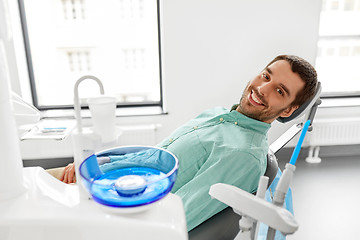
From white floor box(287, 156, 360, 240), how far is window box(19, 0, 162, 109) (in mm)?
1429

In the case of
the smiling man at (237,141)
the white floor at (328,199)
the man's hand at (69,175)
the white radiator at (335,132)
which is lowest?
the white floor at (328,199)

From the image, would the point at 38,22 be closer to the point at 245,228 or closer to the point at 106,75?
the point at 106,75

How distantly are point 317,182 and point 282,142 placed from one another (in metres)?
1.21

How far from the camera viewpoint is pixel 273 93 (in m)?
1.34

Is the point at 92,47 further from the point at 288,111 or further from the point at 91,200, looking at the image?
the point at 91,200

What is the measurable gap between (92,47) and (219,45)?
→ 1.17 m

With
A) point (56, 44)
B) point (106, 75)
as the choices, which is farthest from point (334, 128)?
point (56, 44)

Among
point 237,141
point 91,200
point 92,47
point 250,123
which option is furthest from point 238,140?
point 92,47

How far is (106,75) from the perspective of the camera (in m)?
2.92

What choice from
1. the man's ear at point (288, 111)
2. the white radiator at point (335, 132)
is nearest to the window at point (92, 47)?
the white radiator at point (335, 132)

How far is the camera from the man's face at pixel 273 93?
1.32 metres

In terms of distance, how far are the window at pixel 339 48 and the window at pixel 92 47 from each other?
5.38 feet

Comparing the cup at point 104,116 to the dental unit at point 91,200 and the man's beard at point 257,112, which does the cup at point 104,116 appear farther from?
the man's beard at point 257,112

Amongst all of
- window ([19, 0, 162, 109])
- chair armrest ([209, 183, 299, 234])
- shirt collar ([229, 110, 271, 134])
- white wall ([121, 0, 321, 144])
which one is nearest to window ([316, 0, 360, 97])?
white wall ([121, 0, 321, 144])
